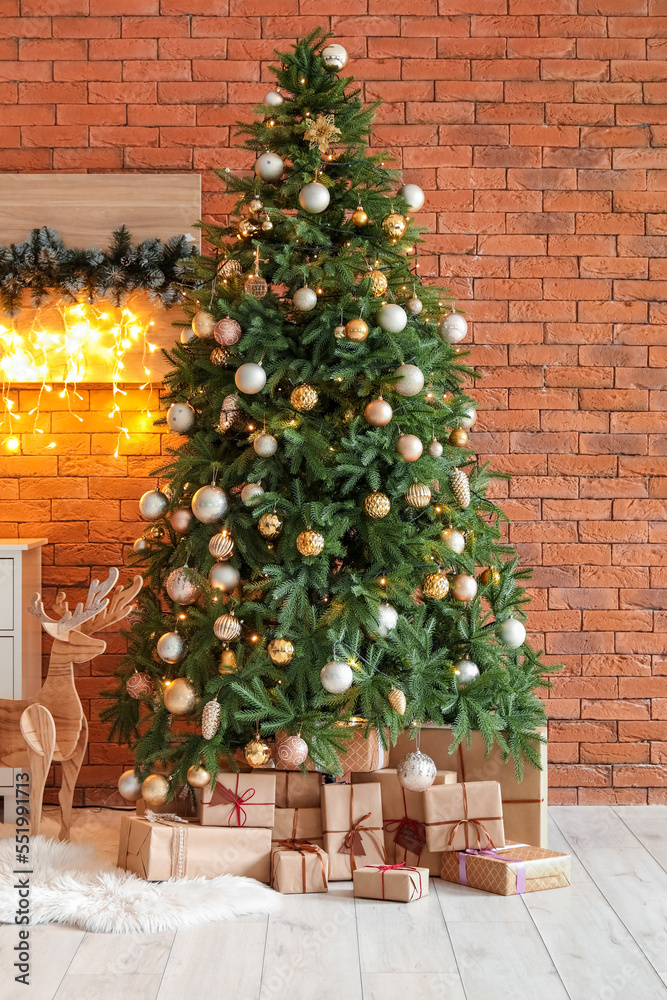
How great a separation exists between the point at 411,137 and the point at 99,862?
2.49 m

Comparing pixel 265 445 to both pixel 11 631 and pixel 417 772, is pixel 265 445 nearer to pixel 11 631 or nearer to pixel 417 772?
pixel 417 772

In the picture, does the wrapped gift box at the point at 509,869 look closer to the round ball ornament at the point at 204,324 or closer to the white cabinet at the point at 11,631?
the white cabinet at the point at 11,631

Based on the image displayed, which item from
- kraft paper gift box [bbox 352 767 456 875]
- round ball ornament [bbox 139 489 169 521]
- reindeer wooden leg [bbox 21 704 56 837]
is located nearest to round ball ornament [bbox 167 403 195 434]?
round ball ornament [bbox 139 489 169 521]

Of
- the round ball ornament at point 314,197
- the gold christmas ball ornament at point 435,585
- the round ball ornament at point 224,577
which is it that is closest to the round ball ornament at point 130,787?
the round ball ornament at point 224,577

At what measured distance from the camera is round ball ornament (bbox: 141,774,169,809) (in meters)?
2.36

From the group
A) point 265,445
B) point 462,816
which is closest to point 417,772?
point 462,816

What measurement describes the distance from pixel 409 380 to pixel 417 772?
0.99 metres

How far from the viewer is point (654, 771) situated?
3.12 m

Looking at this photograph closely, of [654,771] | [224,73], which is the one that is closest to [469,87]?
[224,73]

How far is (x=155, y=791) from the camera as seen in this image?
2.36 meters

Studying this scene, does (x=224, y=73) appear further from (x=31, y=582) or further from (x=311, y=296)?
(x=31, y=582)

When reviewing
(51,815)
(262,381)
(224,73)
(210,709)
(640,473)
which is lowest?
(51,815)

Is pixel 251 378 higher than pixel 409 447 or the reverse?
higher

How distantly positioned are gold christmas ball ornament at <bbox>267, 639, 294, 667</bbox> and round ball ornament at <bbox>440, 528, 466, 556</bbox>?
51 cm
